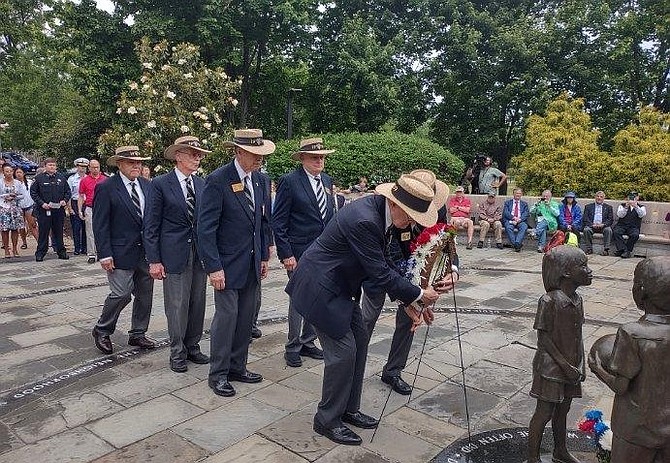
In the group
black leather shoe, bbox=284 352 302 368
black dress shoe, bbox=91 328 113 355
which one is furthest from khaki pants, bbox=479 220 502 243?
black dress shoe, bbox=91 328 113 355

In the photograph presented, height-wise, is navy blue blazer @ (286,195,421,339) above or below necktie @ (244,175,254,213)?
below

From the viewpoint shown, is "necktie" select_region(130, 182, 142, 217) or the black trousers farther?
the black trousers

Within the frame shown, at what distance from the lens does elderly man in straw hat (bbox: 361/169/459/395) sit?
377 centimetres

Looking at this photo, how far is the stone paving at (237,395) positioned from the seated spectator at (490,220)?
5.78 m

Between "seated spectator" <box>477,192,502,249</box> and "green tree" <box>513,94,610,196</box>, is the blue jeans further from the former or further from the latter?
"green tree" <box>513,94,610,196</box>

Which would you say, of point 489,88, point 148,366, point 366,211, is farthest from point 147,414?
point 489,88

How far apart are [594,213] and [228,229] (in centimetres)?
1050

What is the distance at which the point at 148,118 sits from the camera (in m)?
12.3

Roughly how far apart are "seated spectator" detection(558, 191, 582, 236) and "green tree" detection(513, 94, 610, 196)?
11.0 feet

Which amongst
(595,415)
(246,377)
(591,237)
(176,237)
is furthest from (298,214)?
(591,237)

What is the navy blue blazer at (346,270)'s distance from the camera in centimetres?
343

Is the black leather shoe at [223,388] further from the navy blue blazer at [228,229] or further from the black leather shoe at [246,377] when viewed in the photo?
the navy blue blazer at [228,229]

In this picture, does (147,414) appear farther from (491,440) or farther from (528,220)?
(528,220)

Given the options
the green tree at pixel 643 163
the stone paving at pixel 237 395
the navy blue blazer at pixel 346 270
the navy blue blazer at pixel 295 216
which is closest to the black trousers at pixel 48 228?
the stone paving at pixel 237 395
